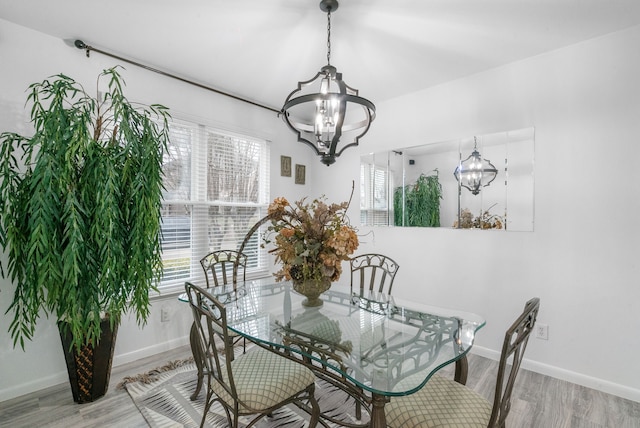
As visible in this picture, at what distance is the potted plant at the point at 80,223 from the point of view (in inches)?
71.8

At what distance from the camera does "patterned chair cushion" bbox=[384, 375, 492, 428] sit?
1284 millimetres

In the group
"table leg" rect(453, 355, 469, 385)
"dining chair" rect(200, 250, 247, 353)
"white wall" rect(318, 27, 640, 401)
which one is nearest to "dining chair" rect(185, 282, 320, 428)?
"dining chair" rect(200, 250, 247, 353)

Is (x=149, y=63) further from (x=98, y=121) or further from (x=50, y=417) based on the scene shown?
(x=50, y=417)

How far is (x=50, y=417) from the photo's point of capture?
6.65 ft

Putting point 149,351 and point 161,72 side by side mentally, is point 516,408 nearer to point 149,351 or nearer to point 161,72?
point 149,351

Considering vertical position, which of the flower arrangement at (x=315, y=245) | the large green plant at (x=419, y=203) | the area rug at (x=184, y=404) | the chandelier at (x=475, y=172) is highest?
the chandelier at (x=475, y=172)

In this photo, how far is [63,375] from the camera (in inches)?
97.0

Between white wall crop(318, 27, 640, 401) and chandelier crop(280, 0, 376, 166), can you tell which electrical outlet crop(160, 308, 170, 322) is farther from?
white wall crop(318, 27, 640, 401)

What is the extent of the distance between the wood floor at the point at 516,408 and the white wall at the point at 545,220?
131 mm

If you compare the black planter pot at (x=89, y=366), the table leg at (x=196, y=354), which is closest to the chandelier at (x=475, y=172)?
the table leg at (x=196, y=354)

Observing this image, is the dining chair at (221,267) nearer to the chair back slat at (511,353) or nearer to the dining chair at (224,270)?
the dining chair at (224,270)

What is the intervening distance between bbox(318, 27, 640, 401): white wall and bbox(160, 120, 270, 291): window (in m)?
2.05

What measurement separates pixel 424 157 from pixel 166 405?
3028 mm

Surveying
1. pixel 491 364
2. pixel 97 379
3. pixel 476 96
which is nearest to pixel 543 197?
pixel 476 96
